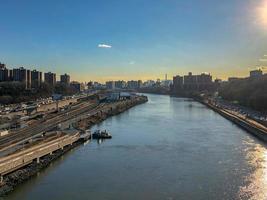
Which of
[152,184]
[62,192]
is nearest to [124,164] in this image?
[152,184]

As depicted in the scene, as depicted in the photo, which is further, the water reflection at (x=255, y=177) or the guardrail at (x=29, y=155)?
the guardrail at (x=29, y=155)

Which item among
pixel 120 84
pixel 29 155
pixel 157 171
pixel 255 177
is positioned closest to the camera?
pixel 255 177

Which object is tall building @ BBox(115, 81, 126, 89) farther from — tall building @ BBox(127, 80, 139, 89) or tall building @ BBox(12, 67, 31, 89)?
tall building @ BBox(12, 67, 31, 89)

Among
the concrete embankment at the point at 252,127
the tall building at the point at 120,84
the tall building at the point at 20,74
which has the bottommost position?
the concrete embankment at the point at 252,127

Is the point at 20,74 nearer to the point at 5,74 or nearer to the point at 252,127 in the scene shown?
the point at 5,74

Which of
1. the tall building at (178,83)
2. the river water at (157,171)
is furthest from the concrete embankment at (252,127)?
the tall building at (178,83)

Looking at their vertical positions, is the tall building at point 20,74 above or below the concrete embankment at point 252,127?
above

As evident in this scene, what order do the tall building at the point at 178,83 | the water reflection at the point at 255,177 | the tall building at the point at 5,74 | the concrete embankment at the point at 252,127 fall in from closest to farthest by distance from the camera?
the water reflection at the point at 255,177 → the concrete embankment at the point at 252,127 → the tall building at the point at 5,74 → the tall building at the point at 178,83

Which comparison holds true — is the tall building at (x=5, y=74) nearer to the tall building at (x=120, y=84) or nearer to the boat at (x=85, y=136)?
the boat at (x=85, y=136)

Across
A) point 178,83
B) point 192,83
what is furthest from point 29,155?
point 178,83
